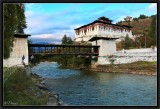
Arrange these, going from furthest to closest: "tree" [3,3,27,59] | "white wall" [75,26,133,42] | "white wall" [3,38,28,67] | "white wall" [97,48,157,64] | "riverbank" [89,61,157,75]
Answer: "white wall" [75,26,133,42] < "white wall" [97,48,157,64] < "white wall" [3,38,28,67] < "riverbank" [89,61,157,75] < "tree" [3,3,27,59]

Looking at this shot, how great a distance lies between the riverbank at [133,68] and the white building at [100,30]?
22.0 meters

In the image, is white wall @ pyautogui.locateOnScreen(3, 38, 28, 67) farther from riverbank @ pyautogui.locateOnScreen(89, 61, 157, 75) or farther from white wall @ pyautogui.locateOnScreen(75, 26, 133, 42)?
white wall @ pyautogui.locateOnScreen(75, 26, 133, 42)

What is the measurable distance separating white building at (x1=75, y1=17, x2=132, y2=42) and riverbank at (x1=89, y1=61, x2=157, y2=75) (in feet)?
72.1

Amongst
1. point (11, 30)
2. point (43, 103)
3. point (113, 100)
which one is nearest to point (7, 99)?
point (43, 103)

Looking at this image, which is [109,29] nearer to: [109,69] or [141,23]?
[109,69]

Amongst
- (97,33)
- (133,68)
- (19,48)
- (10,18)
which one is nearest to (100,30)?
(97,33)

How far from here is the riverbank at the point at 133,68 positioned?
3759 centimetres

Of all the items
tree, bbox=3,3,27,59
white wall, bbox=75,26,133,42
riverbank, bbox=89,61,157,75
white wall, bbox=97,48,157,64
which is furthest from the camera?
white wall, bbox=75,26,133,42

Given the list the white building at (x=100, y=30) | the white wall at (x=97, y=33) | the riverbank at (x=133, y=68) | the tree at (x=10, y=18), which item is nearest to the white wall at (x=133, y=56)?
the riverbank at (x=133, y=68)

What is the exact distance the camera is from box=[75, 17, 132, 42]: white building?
70.0 m

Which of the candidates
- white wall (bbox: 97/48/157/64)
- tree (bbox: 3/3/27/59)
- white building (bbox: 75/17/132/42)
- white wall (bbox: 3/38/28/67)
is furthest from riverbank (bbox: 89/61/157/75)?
tree (bbox: 3/3/27/59)

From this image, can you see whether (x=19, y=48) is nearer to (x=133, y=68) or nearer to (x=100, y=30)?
(x=133, y=68)

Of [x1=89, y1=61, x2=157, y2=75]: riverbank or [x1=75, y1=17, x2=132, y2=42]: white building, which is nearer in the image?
[x1=89, y1=61, x2=157, y2=75]: riverbank

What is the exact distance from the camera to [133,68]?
135 ft
